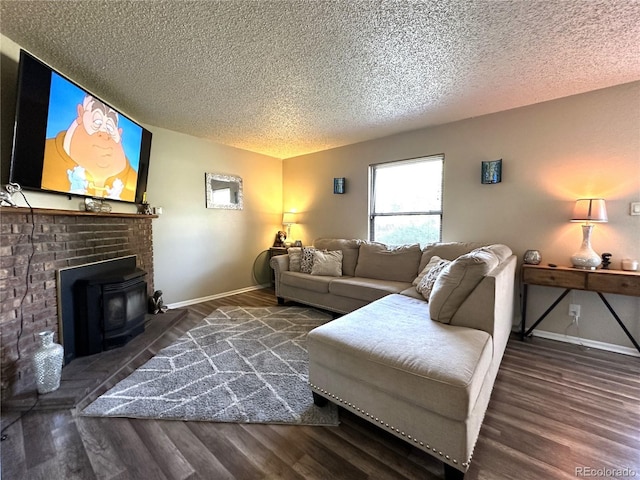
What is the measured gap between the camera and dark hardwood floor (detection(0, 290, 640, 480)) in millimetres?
1202

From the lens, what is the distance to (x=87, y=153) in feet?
7.06

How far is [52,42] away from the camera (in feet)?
Result: 5.87

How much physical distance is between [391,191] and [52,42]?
3.63 metres

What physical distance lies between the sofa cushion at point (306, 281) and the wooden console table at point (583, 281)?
82.6 inches

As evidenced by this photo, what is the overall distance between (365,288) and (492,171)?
1.96 m

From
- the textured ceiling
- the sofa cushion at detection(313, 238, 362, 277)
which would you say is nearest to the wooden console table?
the textured ceiling

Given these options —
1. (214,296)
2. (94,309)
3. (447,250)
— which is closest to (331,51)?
(447,250)

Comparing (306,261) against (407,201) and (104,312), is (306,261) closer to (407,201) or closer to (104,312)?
(407,201)

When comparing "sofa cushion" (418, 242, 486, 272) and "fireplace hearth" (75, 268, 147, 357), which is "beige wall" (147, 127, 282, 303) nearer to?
"fireplace hearth" (75, 268, 147, 357)

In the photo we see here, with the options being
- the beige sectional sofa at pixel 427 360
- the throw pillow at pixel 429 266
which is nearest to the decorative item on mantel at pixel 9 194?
the beige sectional sofa at pixel 427 360

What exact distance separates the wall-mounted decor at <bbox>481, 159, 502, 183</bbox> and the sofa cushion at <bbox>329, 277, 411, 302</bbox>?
152 cm

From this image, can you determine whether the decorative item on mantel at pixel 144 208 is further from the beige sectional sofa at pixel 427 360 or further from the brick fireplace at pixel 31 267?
the beige sectional sofa at pixel 427 360

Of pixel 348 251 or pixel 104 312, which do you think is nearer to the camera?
pixel 104 312

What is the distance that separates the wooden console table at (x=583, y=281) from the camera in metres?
2.13
